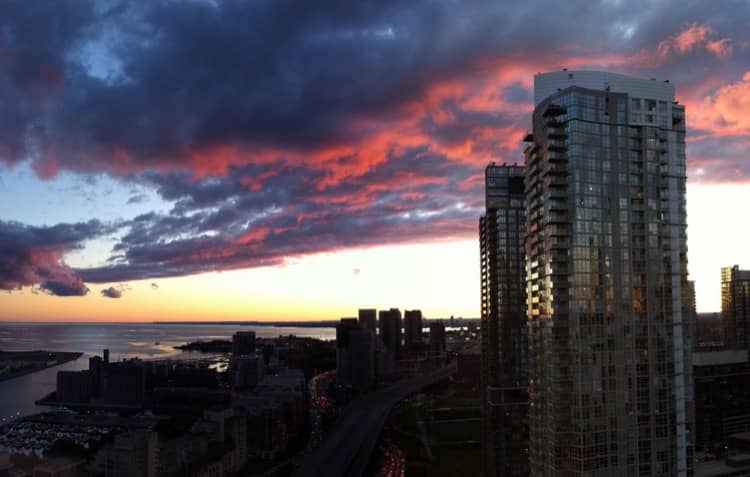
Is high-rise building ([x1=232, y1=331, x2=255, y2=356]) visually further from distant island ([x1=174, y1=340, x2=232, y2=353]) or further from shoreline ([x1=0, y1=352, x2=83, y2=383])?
distant island ([x1=174, y1=340, x2=232, y2=353])

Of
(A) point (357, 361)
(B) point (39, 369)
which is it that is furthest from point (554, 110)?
(B) point (39, 369)

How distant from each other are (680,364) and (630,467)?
303 centimetres

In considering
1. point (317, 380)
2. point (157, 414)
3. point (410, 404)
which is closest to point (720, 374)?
point (410, 404)

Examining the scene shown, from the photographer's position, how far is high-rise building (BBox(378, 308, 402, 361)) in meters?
113

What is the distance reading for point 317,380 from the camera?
3506 inches

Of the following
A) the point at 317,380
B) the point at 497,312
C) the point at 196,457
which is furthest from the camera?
the point at 317,380

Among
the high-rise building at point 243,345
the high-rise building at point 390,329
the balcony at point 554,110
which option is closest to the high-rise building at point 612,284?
the balcony at point 554,110

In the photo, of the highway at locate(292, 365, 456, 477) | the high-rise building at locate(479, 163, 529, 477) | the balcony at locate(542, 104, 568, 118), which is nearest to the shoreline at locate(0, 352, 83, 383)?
the highway at locate(292, 365, 456, 477)

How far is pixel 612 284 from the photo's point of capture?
54.1ft

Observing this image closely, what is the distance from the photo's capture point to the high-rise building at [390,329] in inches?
4449

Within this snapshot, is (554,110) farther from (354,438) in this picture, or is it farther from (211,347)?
(211,347)

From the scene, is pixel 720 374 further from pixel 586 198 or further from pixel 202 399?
Answer: pixel 202 399

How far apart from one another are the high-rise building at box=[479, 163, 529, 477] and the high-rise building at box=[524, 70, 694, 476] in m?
8.89

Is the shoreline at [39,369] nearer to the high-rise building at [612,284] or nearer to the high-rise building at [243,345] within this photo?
the high-rise building at [243,345]
